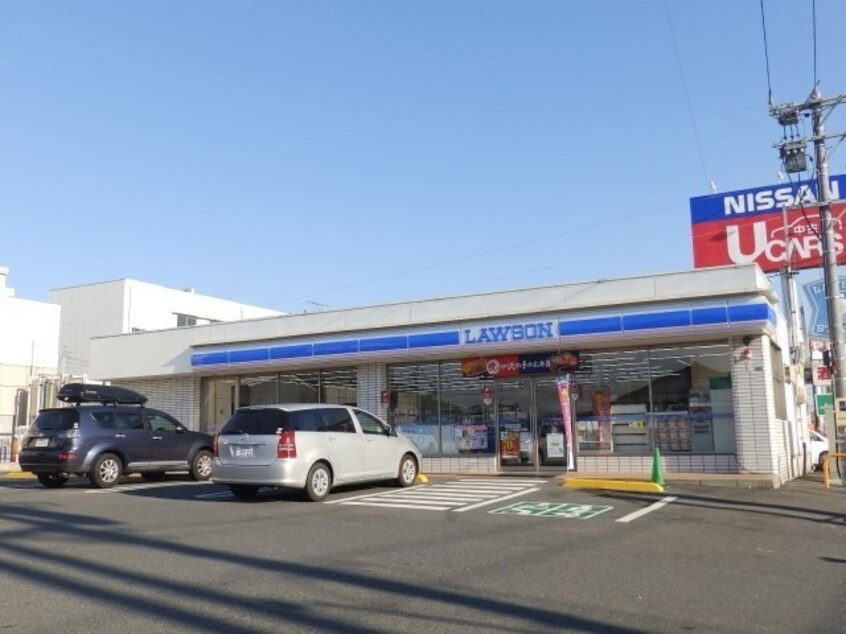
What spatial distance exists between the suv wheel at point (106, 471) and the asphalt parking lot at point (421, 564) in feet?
6.79

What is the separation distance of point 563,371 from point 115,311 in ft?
125

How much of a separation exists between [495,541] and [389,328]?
1151 cm

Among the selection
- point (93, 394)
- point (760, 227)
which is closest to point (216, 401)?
point (93, 394)

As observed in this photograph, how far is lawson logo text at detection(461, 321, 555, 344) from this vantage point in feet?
61.2

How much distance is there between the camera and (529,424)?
19719 millimetres

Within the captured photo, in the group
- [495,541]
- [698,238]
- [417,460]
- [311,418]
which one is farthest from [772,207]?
[495,541]

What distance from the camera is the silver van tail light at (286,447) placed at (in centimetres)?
1298

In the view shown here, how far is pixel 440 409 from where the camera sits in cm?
2094

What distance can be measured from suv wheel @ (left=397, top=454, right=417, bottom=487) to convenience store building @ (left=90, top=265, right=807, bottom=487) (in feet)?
13.6

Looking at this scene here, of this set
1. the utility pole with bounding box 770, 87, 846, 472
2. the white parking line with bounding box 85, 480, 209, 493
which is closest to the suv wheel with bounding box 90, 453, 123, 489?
the white parking line with bounding box 85, 480, 209, 493

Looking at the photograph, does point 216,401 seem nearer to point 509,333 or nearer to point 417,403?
point 417,403

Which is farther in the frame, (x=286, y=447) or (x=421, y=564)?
(x=286, y=447)

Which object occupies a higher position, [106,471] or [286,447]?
[286,447]

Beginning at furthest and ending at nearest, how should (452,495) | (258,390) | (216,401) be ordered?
(216,401) → (258,390) → (452,495)
